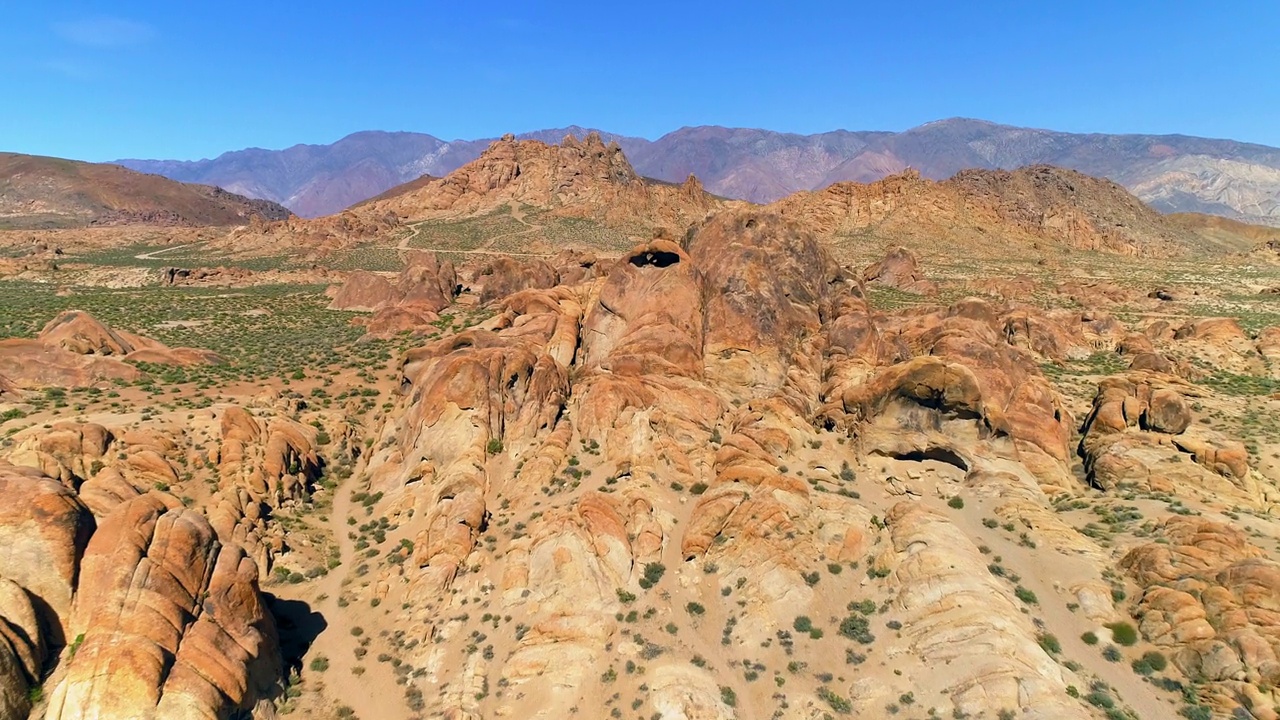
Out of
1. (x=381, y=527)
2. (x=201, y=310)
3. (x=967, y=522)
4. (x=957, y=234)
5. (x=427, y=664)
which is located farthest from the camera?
(x=957, y=234)

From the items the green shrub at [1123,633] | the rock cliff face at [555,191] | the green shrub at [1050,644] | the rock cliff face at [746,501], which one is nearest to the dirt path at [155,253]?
the rock cliff face at [555,191]

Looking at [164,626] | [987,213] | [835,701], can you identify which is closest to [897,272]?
[987,213]

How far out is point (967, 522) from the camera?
2766 centimetres

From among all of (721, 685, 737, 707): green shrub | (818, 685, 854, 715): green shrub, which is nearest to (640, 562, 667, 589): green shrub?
(721, 685, 737, 707): green shrub

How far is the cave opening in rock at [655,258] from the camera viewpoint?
42375mm

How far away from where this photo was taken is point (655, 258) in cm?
4266

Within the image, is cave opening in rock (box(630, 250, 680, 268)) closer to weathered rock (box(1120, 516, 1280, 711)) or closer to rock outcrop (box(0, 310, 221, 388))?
weathered rock (box(1120, 516, 1280, 711))

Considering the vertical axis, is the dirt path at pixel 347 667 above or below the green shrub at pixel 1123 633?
below

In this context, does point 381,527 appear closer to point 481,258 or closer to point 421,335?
point 421,335

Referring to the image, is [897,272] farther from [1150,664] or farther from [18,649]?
[18,649]

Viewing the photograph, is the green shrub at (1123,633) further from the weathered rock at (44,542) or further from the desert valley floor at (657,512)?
the weathered rock at (44,542)

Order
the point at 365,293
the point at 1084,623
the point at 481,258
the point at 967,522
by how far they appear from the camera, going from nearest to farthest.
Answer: the point at 1084,623 → the point at 967,522 → the point at 365,293 → the point at 481,258

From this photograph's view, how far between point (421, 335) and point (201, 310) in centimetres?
2960

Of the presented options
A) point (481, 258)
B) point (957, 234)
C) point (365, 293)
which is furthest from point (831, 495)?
point (957, 234)
